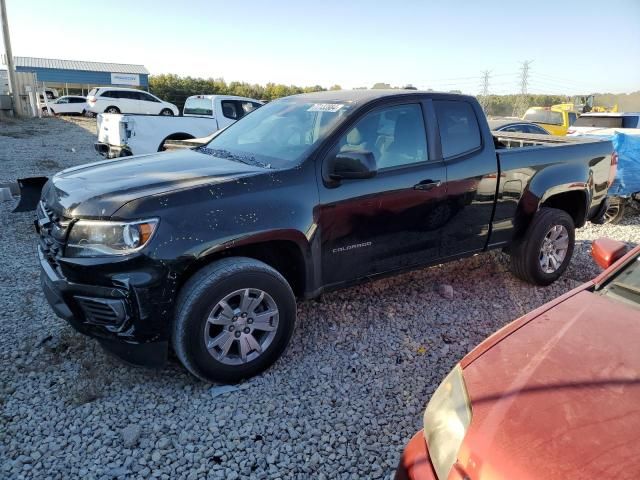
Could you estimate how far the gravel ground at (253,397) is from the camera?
2475 mm

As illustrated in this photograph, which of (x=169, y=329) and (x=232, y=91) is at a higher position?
(x=232, y=91)

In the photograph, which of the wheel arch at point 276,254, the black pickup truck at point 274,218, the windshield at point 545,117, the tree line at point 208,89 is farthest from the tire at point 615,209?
the tree line at point 208,89

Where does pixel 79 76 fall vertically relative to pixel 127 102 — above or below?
above

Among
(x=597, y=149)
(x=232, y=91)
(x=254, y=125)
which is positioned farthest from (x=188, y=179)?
(x=232, y=91)

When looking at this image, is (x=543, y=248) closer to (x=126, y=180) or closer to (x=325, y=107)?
(x=325, y=107)

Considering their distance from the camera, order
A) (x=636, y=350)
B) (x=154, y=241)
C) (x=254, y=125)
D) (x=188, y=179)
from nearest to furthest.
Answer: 1. (x=636, y=350)
2. (x=154, y=241)
3. (x=188, y=179)
4. (x=254, y=125)

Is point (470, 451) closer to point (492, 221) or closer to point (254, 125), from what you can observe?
point (492, 221)

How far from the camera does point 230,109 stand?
40.9ft

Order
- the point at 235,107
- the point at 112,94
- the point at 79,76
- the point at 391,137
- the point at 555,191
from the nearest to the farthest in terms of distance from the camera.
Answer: the point at 391,137 → the point at 555,191 → the point at 235,107 → the point at 112,94 → the point at 79,76

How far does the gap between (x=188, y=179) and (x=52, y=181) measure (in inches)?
43.6

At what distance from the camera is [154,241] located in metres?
2.64

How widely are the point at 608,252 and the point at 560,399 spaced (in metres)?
1.45

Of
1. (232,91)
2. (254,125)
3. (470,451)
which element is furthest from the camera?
(232,91)

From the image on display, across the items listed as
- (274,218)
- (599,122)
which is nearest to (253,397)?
(274,218)
